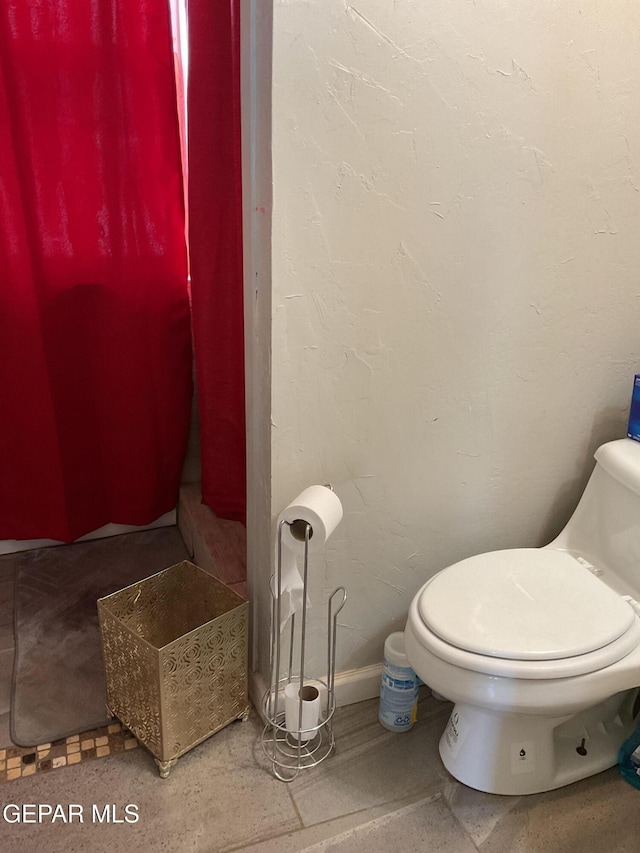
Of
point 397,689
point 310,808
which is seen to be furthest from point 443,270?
point 310,808

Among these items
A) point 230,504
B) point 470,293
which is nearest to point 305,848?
point 230,504

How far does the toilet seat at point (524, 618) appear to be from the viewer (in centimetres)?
112

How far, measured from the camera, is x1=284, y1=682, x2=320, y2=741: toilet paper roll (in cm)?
135

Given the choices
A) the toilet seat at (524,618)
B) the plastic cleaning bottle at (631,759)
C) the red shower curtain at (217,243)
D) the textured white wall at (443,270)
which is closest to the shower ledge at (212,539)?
the red shower curtain at (217,243)

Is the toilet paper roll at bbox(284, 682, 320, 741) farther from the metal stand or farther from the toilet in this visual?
the toilet

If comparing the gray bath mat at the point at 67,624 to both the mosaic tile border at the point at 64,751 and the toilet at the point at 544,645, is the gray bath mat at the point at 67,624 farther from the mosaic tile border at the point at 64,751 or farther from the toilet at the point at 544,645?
the toilet at the point at 544,645

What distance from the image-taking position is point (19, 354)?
1734 millimetres

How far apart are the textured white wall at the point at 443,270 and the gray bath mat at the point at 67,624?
60 cm

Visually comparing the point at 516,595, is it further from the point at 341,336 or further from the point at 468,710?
the point at 341,336

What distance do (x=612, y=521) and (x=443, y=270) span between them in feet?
2.17

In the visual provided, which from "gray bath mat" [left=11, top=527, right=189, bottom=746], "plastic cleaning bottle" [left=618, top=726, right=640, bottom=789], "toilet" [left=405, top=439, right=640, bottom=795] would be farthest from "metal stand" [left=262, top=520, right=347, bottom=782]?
"plastic cleaning bottle" [left=618, top=726, right=640, bottom=789]

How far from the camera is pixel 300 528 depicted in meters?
1.21

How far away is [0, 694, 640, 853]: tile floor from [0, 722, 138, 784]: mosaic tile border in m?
0.02

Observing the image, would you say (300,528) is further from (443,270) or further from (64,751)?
(64,751)
